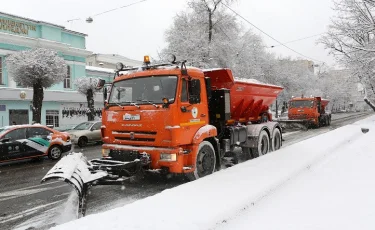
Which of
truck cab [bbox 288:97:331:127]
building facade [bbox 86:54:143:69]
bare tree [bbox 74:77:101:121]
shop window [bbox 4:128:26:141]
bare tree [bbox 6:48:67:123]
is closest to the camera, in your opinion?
shop window [bbox 4:128:26:141]

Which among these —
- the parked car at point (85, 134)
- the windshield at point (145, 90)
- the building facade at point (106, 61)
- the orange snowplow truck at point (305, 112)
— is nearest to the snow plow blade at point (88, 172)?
the windshield at point (145, 90)

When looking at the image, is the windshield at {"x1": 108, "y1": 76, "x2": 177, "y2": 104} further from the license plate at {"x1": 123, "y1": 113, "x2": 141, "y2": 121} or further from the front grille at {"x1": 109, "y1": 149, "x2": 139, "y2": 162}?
the front grille at {"x1": 109, "y1": 149, "x2": 139, "y2": 162}

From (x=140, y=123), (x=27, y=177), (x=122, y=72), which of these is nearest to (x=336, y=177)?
(x=140, y=123)

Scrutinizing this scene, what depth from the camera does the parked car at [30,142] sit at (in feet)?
35.9

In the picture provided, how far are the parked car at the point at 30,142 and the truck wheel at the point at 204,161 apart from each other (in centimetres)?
706

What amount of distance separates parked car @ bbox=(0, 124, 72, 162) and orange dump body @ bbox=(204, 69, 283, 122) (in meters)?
6.98

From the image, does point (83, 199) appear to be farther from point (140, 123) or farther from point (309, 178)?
point (309, 178)

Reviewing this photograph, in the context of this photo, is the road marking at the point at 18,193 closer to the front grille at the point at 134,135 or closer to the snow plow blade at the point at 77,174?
the snow plow blade at the point at 77,174

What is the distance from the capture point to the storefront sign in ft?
72.3

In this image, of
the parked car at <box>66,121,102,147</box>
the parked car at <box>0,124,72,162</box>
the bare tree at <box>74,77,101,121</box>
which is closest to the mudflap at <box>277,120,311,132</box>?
the parked car at <box>66,121,102,147</box>

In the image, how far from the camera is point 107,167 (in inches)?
259

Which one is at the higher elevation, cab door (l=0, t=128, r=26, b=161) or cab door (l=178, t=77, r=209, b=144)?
cab door (l=178, t=77, r=209, b=144)

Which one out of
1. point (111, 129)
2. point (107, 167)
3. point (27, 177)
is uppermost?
point (111, 129)

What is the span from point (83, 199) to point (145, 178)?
267 centimetres
